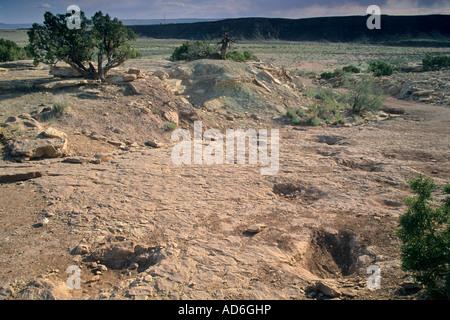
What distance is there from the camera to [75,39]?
9625 millimetres

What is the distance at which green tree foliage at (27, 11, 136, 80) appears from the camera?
9508 millimetres

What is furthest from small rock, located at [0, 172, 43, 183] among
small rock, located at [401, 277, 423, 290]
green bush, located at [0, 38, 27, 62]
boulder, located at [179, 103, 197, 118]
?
green bush, located at [0, 38, 27, 62]

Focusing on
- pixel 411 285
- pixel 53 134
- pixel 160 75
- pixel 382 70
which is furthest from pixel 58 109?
pixel 382 70

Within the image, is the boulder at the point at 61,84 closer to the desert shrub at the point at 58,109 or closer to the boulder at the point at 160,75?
the desert shrub at the point at 58,109

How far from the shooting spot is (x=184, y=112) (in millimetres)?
10008

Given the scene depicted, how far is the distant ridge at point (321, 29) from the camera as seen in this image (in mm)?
67625

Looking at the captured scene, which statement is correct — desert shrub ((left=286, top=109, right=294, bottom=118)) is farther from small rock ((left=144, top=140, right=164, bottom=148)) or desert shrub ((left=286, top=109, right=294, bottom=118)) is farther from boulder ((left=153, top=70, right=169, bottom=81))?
small rock ((left=144, top=140, right=164, bottom=148))

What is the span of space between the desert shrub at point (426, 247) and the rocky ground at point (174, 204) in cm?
26

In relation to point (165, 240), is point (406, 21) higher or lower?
higher

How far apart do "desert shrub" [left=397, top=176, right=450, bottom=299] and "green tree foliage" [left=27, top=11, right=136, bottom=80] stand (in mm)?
9935

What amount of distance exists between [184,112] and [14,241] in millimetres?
6808

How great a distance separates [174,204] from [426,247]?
360 centimetres
